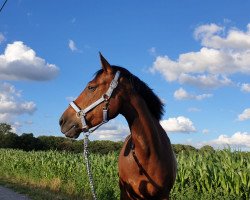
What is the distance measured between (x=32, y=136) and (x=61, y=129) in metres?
49.2

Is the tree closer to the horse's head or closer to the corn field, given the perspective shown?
the corn field

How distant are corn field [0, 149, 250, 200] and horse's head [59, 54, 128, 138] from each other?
5323mm

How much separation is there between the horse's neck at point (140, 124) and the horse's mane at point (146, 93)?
0.13 meters

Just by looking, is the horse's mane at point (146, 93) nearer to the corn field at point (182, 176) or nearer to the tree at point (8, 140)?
the corn field at point (182, 176)

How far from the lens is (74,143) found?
161 ft

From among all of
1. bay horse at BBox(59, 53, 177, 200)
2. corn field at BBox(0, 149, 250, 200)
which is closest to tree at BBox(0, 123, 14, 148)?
corn field at BBox(0, 149, 250, 200)

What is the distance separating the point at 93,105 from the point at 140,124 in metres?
0.53

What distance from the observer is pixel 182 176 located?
9.87 meters

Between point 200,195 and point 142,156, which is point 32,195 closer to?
point 200,195

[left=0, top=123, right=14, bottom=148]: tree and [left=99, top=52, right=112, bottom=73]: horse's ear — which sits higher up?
[left=0, top=123, right=14, bottom=148]: tree

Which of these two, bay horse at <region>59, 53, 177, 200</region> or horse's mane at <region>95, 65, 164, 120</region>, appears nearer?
bay horse at <region>59, 53, 177, 200</region>

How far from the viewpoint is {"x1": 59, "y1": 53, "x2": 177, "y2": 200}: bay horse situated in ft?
12.4

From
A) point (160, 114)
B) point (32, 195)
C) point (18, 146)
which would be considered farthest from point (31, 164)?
point (18, 146)

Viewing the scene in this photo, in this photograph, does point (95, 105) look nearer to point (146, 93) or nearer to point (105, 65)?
point (105, 65)
